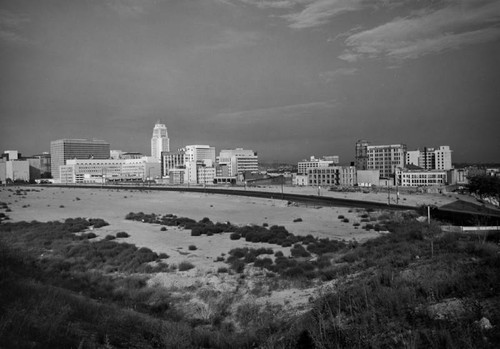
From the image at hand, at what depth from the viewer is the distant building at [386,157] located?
469ft

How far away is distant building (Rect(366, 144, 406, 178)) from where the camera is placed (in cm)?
14300

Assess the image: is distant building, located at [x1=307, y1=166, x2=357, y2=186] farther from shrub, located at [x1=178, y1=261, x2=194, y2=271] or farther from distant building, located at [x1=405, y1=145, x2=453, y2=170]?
shrub, located at [x1=178, y1=261, x2=194, y2=271]

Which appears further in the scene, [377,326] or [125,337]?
[125,337]

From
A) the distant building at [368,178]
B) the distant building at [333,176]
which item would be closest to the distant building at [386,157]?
the distant building at [368,178]

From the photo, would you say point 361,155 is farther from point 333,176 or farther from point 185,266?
point 185,266

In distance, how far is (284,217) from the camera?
4475cm

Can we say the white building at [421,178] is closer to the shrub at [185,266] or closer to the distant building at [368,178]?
the distant building at [368,178]

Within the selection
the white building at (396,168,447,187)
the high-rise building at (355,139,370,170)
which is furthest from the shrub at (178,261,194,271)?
the high-rise building at (355,139,370,170)

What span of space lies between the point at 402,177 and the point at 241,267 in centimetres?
10891

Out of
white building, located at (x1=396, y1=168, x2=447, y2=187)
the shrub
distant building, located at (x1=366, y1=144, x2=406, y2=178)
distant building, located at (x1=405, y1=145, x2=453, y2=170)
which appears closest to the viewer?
the shrub

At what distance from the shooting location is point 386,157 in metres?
148

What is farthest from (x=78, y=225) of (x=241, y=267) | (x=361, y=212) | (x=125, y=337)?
(x=361, y=212)

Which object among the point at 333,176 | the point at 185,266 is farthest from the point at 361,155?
the point at 185,266

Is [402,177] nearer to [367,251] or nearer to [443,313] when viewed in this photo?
[367,251]
